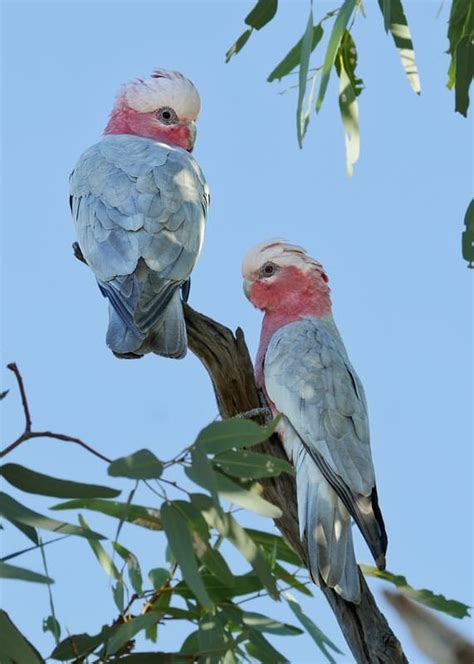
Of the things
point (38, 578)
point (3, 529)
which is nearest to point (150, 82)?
point (3, 529)

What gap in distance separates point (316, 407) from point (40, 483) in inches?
40.1

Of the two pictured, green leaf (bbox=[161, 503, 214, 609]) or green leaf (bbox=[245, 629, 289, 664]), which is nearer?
green leaf (bbox=[161, 503, 214, 609])

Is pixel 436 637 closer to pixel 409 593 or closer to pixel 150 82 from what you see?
pixel 409 593

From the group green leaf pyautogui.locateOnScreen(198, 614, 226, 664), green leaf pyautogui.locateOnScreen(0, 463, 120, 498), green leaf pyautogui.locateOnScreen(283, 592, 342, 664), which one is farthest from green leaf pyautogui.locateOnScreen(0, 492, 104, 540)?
green leaf pyautogui.locateOnScreen(283, 592, 342, 664)

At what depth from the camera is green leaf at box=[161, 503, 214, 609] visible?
4.69ft

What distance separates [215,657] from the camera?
63.4 inches

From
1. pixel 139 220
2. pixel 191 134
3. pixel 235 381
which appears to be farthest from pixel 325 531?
pixel 191 134

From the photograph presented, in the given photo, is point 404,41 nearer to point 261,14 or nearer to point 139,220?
point 261,14

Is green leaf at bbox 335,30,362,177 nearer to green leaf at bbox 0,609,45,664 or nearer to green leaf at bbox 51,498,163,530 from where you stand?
green leaf at bbox 51,498,163,530

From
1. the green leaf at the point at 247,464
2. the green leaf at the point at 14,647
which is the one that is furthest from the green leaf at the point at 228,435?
the green leaf at the point at 14,647

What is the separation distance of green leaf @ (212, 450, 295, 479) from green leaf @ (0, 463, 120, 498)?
8.1 inches

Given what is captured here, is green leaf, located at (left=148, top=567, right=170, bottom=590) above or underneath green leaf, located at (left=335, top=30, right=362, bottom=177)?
underneath

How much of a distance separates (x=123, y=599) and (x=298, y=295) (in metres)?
1.22

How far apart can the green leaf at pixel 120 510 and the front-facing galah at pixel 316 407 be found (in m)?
0.51
